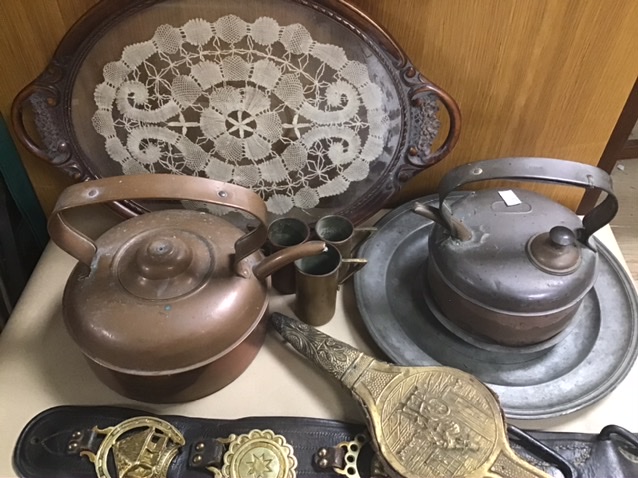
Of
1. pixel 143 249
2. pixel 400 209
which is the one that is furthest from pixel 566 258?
pixel 143 249

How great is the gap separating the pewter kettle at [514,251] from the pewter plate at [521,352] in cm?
5

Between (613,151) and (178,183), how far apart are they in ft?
2.56

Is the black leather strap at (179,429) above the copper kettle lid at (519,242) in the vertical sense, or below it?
below

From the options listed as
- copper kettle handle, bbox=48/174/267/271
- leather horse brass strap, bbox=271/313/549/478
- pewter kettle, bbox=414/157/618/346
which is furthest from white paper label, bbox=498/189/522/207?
copper kettle handle, bbox=48/174/267/271

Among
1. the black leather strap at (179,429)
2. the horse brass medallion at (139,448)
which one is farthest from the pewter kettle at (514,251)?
the horse brass medallion at (139,448)

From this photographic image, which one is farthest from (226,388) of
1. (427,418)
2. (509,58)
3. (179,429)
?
(509,58)

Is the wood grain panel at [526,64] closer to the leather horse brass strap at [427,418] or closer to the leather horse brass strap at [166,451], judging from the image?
the leather horse brass strap at [427,418]

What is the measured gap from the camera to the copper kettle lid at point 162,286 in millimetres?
694

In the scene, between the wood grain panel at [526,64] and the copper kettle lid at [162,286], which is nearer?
the copper kettle lid at [162,286]

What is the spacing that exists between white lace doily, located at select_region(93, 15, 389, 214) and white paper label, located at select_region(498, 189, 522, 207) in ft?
0.69

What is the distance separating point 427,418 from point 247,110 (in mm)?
519

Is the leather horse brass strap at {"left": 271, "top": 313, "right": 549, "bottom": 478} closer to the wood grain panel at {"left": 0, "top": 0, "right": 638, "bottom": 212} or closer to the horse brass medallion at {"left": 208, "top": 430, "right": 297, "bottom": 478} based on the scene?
the horse brass medallion at {"left": 208, "top": 430, "right": 297, "bottom": 478}

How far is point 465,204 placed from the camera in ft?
2.72

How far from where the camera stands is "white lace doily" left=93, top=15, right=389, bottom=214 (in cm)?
84
